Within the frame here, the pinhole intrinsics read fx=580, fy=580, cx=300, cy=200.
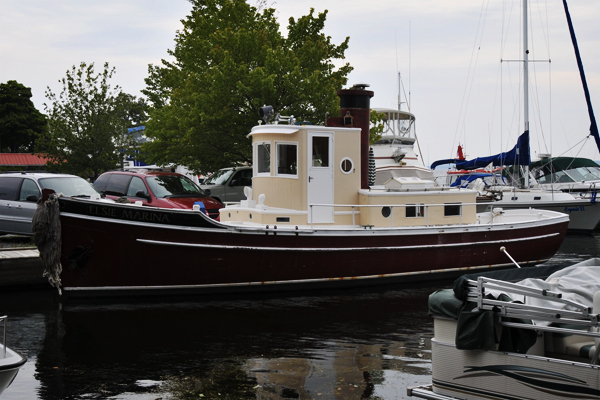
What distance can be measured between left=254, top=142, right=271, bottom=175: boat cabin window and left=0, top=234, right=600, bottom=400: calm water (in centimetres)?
340

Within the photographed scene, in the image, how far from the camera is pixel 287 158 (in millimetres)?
13789

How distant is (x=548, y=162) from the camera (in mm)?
32188

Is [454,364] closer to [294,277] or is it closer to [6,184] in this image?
[294,277]

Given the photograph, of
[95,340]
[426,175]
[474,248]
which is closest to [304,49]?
[426,175]

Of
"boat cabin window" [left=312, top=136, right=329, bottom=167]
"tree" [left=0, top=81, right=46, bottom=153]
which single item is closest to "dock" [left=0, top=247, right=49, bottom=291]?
"boat cabin window" [left=312, top=136, right=329, bottom=167]

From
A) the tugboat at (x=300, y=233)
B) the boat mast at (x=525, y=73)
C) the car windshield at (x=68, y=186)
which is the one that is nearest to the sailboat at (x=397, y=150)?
the boat mast at (x=525, y=73)

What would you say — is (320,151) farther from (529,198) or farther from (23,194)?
(529,198)

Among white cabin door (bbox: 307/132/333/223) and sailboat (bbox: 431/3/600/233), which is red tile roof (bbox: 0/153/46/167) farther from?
white cabin door (bbox: 307/132/333/223)

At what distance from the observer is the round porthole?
13953 millimetres

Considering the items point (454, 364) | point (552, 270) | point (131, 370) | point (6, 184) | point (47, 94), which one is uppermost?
point (47, 94)

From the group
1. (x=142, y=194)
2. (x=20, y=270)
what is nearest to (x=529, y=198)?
(x=142, y=194)

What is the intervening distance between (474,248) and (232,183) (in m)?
10.0

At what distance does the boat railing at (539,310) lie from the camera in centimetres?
502

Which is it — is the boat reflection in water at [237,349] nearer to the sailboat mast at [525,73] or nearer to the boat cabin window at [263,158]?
the boat cabin window at [263,158]
